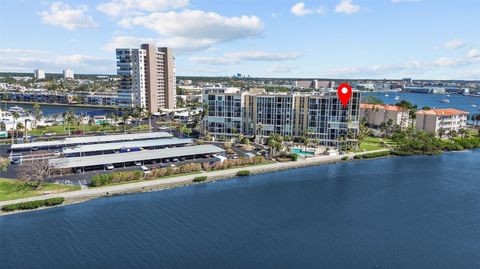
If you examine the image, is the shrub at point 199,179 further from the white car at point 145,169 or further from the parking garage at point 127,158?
the parking garage at point 127,158

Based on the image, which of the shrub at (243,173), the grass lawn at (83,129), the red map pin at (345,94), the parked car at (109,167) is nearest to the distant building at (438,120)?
the red map pin at (345,94)

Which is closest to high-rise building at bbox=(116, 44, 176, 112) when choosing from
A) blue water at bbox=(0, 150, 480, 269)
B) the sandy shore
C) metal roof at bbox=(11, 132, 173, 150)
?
metal roof at bbox=(11, 132, 173, 150)

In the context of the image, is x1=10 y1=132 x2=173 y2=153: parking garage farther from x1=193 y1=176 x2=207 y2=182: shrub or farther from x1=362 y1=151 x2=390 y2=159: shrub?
x1=362 y1=151 x2=390 y2=159: shrub

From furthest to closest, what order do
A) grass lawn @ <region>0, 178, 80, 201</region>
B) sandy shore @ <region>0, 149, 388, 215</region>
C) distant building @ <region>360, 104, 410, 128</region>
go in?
distant building @ <region>360, 104, 410, 128</region>, sandy shore @ <region>0, 149, 388, 215</region>, grass lawn @ <region>0, 178, 80, 201</region>

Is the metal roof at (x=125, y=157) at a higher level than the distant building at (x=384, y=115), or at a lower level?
lower

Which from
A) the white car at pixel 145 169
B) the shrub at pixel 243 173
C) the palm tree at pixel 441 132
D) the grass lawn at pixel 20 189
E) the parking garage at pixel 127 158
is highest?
the palm tree at pixel 441 132

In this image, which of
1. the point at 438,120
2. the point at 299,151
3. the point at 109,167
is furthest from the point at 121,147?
the point at 438,120
